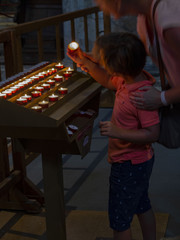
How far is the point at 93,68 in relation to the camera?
278 cm

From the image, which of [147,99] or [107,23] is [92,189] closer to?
[147,99]

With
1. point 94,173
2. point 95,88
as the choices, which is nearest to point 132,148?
point 95,88

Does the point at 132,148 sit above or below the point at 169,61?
below

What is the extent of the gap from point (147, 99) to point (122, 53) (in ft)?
0.79

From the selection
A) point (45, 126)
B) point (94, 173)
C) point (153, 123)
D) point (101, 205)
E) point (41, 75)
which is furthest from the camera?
point (94, 173)

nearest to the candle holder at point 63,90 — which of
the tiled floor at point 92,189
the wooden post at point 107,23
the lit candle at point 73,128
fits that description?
the lit candle at point 73,128

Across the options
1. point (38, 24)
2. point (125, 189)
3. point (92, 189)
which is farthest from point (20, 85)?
point (92, 189)

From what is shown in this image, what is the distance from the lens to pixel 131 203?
254 cm

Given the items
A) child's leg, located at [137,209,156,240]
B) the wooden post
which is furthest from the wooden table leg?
the wooden post

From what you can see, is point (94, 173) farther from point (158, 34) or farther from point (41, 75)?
point (158, 34)

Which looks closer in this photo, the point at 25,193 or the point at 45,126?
the point at 45,126

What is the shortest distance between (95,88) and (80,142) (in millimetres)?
374

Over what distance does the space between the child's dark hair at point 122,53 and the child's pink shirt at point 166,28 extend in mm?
54

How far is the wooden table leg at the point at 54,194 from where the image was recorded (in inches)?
99.5
